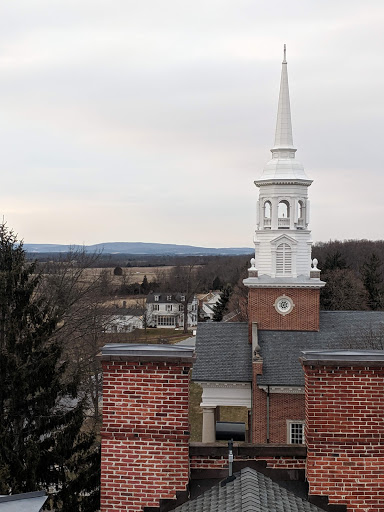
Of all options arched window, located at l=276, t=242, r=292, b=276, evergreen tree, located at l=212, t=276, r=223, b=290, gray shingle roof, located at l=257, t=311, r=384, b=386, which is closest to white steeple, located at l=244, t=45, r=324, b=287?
arched window, located at l=276, t=242, r=292, b=276

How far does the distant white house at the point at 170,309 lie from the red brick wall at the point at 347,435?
269 feet

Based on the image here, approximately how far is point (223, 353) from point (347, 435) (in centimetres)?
1673

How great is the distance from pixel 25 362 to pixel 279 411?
34.8 ft

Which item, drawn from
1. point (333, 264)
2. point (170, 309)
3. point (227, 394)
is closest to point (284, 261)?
point (227, 394)

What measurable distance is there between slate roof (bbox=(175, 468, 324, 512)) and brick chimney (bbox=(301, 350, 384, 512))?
36 cm

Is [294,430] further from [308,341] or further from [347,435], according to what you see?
[347,435]

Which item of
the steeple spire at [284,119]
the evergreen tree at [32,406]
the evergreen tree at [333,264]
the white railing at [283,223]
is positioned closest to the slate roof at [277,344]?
the white railing at [283,223]

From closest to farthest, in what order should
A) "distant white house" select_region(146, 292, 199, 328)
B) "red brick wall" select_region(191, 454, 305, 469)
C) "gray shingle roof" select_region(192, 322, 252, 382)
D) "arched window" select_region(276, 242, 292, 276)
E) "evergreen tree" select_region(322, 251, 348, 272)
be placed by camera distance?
1. "red brick wall" select_region(191, 454, 305, 469)
2. "gray shingle roof" select_region(192, 322, 252, 382)
3. "arched window" select_region(276, 242, 292, 276)
4. "evergreen tree" select_region(322, 251, 348, 272)
5. "distant white house" select_region(146, 292, 199, 328)

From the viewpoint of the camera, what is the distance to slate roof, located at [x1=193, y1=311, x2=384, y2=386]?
2130cm

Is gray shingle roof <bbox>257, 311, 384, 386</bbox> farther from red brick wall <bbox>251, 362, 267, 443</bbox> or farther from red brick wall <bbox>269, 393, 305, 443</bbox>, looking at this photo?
red brick wall <bbox>269, 393, 305, 443</bbox>

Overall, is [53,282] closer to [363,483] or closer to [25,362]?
[25,362]

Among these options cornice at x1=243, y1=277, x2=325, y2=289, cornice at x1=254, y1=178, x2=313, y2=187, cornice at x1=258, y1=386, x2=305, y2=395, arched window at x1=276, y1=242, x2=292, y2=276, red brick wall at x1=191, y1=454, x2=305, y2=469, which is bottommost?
cornice at x1=258, y1=386, x2=305, y2=395

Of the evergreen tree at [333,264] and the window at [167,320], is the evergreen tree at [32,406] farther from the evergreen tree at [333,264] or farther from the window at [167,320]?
the window at [167,320]

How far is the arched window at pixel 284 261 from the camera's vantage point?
23.6 metres
